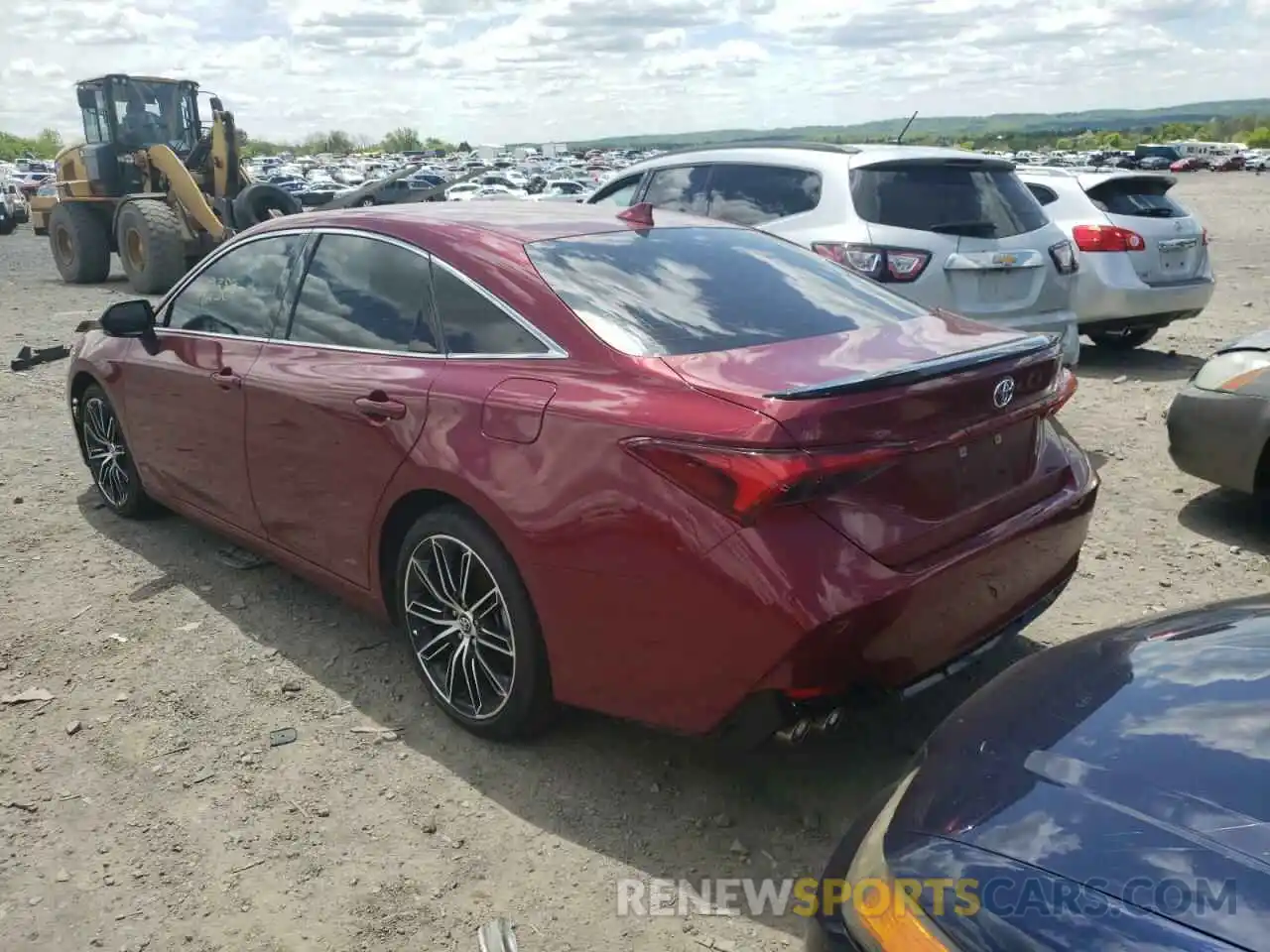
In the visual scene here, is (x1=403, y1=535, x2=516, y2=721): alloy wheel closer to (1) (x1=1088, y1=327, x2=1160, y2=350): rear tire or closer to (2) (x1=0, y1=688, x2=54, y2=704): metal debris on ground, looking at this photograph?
(2) (x1=0, y1=688, x2=54, y2=704): metal debris on ground

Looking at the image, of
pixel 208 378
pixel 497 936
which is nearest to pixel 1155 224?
pixel 208 378

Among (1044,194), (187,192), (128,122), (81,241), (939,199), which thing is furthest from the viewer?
(128,122)

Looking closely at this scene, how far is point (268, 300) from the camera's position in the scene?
406 cm

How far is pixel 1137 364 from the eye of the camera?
8.73 meters

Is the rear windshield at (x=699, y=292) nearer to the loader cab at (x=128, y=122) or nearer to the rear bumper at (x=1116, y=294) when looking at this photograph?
the rear bumper at (x=1116, y=294)

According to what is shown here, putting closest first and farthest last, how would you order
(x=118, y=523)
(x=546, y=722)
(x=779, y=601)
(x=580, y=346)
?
(x=779, y=601) < (x=580, y=346) < (x=546, y=722) < (x=118, y=523)

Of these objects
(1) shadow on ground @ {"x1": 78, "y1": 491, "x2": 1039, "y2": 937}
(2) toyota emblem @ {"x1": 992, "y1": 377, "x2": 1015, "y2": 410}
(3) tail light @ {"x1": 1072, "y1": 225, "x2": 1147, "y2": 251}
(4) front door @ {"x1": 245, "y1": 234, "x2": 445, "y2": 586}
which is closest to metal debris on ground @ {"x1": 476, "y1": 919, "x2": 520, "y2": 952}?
(1) shadow on ground @ {"x1": 78, "y1": 491, "x2": 1039, "y2": 937}

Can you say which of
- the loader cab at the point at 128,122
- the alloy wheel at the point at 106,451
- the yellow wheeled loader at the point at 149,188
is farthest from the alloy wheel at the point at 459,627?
the loader cab at the point at 128,122

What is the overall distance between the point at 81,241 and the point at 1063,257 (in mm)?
15662

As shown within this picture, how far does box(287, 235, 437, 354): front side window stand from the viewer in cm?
340

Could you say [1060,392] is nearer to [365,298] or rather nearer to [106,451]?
[365,298]

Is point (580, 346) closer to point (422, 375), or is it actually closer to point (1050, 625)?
point (422, 375)

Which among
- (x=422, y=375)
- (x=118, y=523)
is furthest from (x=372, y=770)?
(x=118, y=523)

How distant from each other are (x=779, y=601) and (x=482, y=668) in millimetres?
1178
